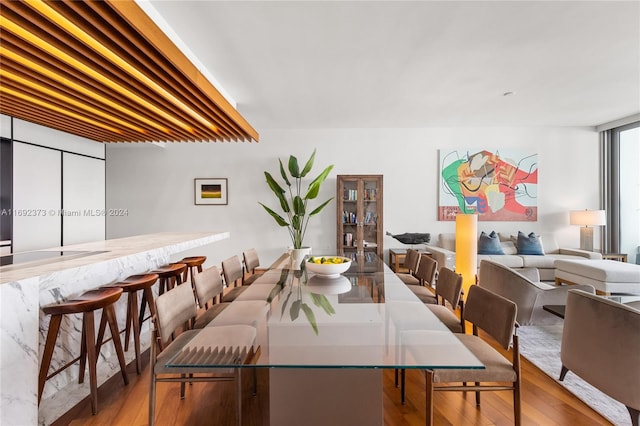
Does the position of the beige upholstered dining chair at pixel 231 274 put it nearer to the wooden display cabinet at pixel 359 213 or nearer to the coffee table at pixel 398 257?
the wooden display cabinet at pixel 359 213

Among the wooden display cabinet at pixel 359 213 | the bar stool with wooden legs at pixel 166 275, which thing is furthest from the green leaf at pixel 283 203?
the bar stool with wooden legs at pixel 166 275

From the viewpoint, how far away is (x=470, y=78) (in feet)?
11.1

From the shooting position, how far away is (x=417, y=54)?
2816 millimetres

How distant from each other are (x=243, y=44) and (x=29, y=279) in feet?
7.51

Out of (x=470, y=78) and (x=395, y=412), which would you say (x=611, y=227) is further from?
(x=395, y=412)

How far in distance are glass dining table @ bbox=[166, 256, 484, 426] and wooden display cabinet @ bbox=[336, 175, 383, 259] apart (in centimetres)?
312

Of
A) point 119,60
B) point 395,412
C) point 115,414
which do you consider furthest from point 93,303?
point 395,412

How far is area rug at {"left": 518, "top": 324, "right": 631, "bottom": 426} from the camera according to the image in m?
1.79

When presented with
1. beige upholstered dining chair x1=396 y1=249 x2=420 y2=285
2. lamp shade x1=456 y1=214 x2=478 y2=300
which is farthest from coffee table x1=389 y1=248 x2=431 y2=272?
beige upholstered dining chair x1=396 y1=249 x2=420 y2=285

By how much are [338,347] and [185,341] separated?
38.0 inches

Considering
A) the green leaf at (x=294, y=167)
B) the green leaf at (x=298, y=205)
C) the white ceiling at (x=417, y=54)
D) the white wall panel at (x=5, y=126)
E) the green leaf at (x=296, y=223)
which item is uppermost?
the white ceiling at (x=417, y=54)

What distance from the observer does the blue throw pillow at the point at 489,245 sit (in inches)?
195

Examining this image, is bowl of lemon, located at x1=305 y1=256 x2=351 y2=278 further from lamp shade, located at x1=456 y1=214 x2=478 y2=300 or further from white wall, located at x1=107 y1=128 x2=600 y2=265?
white wall, located at x1=107 y1=128 x2=600 y2=265

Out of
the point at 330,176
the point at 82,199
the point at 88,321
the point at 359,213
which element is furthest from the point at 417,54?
the point at 82,199
